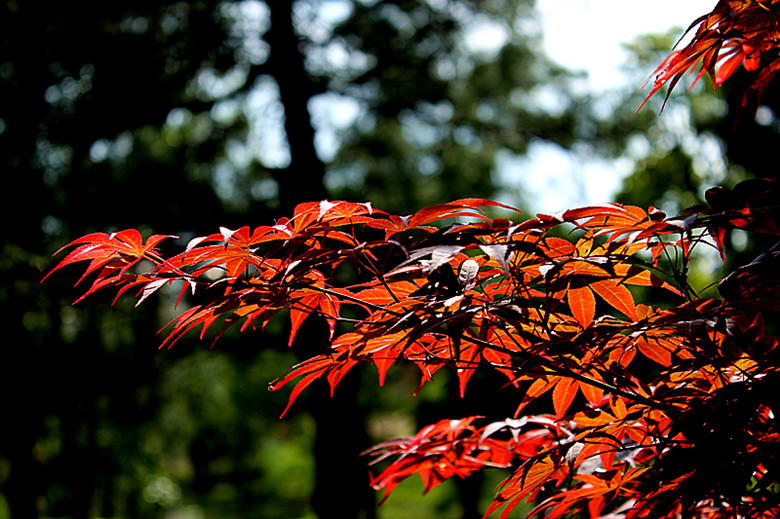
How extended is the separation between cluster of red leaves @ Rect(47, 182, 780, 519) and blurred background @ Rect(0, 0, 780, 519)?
79.9 inches

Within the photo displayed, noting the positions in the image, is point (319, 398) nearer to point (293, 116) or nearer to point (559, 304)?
point (293, 116)

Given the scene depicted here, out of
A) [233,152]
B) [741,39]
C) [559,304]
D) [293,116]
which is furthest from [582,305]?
[233,152]

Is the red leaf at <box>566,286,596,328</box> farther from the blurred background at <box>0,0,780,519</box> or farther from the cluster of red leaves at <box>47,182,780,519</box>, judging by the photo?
the blurred background at <box>0,0,780,519</box>

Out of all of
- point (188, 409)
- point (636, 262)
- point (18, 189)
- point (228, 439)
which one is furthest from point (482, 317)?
point (228, 439)

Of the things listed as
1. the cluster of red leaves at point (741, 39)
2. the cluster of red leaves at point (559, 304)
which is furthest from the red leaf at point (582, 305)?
the cluster of red leaves at point (741, 39)

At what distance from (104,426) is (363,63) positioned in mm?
5263

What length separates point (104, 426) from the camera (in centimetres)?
662

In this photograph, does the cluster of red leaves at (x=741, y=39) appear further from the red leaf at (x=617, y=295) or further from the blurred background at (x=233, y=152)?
the blurred background at (x=233, y=152)

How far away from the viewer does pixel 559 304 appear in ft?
2.62

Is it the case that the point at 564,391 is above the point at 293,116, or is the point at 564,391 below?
below

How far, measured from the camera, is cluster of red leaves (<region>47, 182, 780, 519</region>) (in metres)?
0.67

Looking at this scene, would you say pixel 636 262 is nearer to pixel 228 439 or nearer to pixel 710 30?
pixel 710 30

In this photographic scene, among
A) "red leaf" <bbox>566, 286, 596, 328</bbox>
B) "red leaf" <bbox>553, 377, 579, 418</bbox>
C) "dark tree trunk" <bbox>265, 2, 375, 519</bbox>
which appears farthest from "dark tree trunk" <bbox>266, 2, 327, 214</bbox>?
"red leaf" <bbox>566, 286, 596, 328</bbox>

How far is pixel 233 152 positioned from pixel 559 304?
505 centimetres
